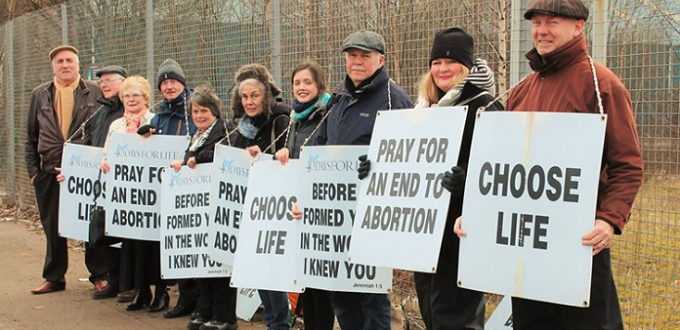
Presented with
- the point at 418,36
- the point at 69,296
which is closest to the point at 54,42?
the point at 69,296

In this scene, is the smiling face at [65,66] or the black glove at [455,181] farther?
the smiling face at [65,66]

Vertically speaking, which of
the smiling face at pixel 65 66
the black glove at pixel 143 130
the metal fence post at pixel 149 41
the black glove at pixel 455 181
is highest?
the metal fence post at pixel 149 41

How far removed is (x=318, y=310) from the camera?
5.29m

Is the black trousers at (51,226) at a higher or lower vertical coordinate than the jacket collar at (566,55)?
lower

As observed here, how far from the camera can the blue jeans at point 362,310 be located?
4.87m

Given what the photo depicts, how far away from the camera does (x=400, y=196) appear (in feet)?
13.7

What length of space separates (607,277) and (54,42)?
11.4 metres

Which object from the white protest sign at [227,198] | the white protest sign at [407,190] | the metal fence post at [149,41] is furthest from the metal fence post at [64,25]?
the white protest sign at [407,190]

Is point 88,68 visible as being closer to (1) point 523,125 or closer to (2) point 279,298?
(2) point 279,298

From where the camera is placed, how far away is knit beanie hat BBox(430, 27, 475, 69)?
167 inches

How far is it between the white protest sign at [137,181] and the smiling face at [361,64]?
246 cm

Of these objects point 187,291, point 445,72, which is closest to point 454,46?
point 445,72

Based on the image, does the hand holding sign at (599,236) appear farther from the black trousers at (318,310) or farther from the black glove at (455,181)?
the black trousers at (318,310)

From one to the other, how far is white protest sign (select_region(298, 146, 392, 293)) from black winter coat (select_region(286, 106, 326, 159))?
15.6 inches
